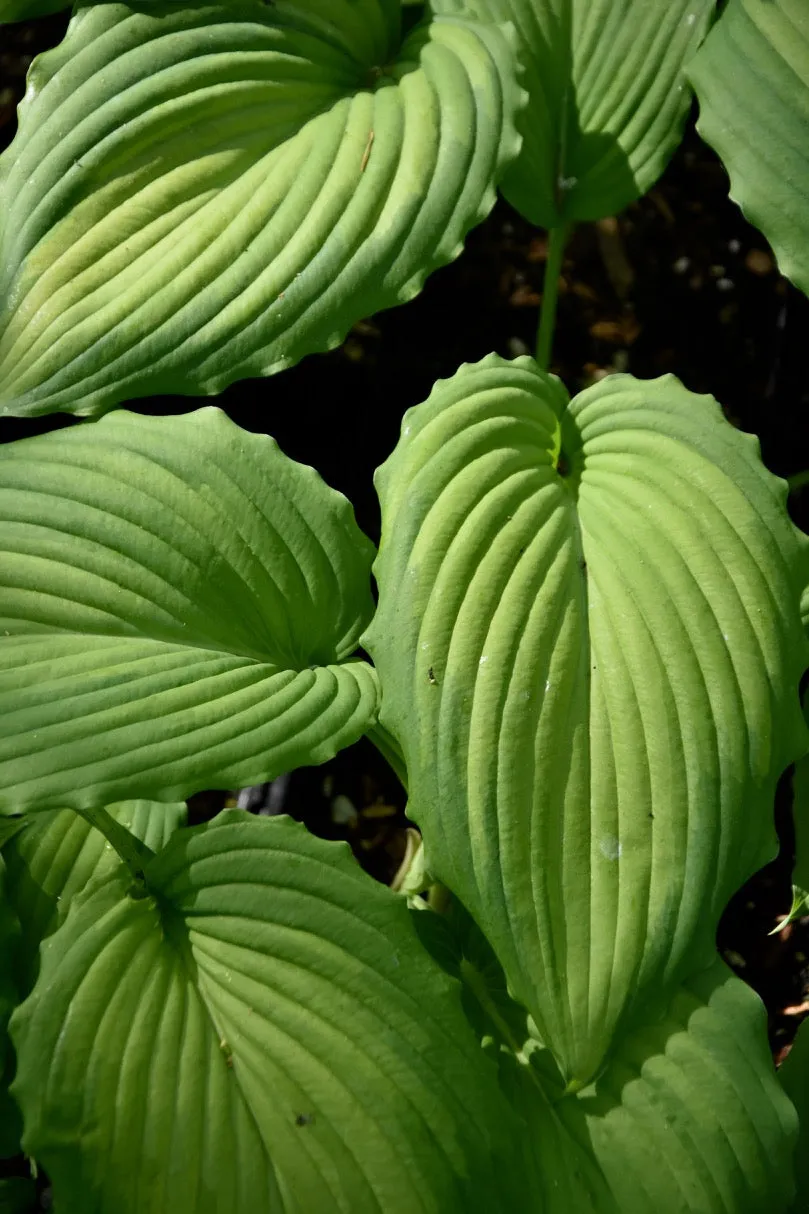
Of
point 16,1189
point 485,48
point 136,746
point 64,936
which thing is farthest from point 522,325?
point 16,1189

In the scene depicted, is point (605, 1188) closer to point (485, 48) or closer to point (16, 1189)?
point (16, 1189)

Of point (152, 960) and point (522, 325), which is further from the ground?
point (522, 325)

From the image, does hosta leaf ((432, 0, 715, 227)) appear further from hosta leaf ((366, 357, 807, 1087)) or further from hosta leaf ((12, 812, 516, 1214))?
hosta leaf ((12, 812, 516, 1214))

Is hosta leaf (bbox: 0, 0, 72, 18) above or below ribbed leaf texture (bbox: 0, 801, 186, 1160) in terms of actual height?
above

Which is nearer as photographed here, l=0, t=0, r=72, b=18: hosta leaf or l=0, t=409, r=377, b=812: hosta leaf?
l=0, t=409, r=377, b=812: hosta leaf

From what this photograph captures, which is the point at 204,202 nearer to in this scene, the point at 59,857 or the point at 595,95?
the point at 595,95

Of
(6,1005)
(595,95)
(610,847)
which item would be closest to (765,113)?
(595,95)

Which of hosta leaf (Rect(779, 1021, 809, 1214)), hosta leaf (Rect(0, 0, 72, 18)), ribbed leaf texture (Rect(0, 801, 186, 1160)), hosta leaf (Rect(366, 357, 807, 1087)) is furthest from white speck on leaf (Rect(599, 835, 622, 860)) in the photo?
hosta leaf (Rect(0, 0, 72, 18))
